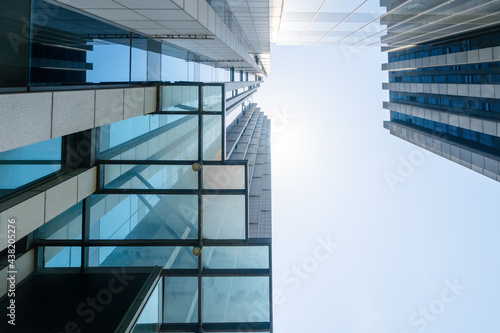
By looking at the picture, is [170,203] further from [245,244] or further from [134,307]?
[134,307]

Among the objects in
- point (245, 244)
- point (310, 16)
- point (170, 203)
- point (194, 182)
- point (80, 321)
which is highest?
point (310, 16)

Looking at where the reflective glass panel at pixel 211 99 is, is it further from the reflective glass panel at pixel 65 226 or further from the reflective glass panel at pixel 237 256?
the reflective glass panel at pixel 65 226

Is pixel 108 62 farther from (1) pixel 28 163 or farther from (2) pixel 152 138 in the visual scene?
(1) pixel 28 163

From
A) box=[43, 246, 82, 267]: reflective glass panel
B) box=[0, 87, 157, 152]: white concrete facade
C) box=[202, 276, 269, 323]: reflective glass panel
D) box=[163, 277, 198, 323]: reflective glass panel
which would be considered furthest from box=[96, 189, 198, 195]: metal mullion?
box=[202, 276, 269, 323]: reflective glass panel

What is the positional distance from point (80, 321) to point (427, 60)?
38.8 m

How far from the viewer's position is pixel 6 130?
4270mm

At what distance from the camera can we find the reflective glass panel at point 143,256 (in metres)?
8.09

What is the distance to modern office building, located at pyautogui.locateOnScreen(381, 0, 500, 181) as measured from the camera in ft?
62.0

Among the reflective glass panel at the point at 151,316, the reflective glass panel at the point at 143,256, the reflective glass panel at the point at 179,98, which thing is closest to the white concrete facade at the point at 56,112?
the reflective glass panel at the point at 179,98

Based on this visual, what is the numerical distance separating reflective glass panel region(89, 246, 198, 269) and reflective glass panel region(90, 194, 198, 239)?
335 millimetres

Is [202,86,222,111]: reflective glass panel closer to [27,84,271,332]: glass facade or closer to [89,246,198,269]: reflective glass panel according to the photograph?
[27,84,271,332]: glass facade

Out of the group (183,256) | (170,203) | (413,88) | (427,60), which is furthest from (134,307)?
(413,88)

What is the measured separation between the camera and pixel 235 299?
29.0ft

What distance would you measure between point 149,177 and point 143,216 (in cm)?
117
